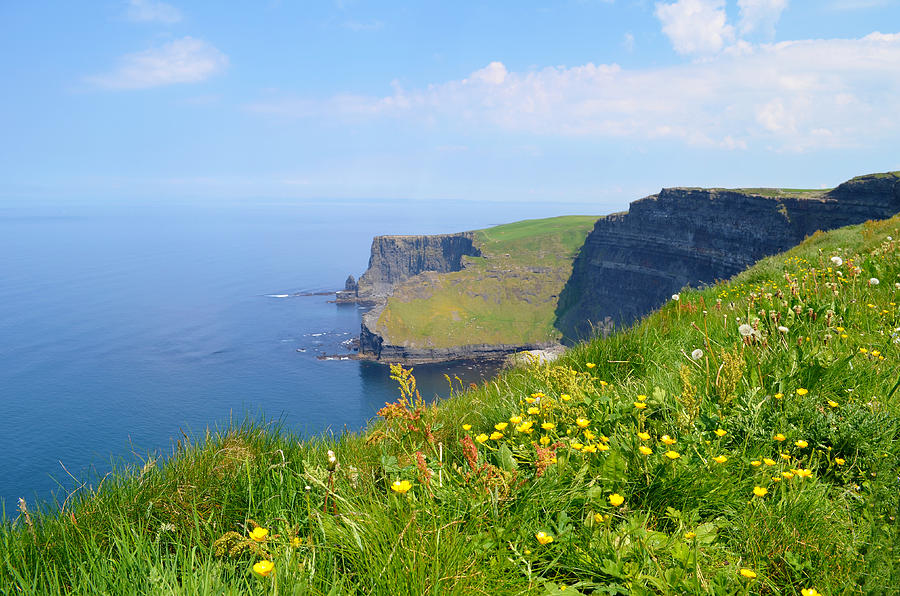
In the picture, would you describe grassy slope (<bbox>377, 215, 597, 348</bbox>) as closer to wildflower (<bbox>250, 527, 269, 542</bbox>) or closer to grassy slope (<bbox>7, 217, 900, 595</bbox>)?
grassy slope (<bbox>7, 217, 900, 595</bbox>)

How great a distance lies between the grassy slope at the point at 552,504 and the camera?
260 cm

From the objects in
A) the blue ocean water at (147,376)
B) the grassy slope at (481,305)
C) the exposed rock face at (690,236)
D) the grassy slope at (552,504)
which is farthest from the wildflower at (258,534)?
the grassy slope at (481,305)

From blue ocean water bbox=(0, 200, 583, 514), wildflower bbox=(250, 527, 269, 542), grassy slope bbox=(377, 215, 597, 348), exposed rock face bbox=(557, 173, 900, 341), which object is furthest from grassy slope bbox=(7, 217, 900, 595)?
grassy slope bbox=(377, 215, 597, 348)

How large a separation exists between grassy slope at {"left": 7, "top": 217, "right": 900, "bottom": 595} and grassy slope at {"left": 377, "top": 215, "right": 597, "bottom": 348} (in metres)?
139

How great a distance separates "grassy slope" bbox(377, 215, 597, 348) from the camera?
15300cm

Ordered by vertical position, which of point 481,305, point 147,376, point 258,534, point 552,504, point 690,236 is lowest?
point 147,376

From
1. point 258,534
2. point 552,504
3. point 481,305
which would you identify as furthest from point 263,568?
point 481,305

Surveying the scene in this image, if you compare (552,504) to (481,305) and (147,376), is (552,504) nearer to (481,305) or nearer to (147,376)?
(147,376)

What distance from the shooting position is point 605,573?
2830 mm

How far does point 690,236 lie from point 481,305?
70.3 meters

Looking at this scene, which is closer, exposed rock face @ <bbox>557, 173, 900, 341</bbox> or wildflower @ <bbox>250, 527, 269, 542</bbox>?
wildflower @ <bbox>250, 527, 269, 542</bbox>

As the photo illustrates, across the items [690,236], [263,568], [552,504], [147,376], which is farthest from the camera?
[690,236]

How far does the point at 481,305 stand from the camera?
170625mm

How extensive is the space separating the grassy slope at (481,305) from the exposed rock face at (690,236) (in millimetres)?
8389
